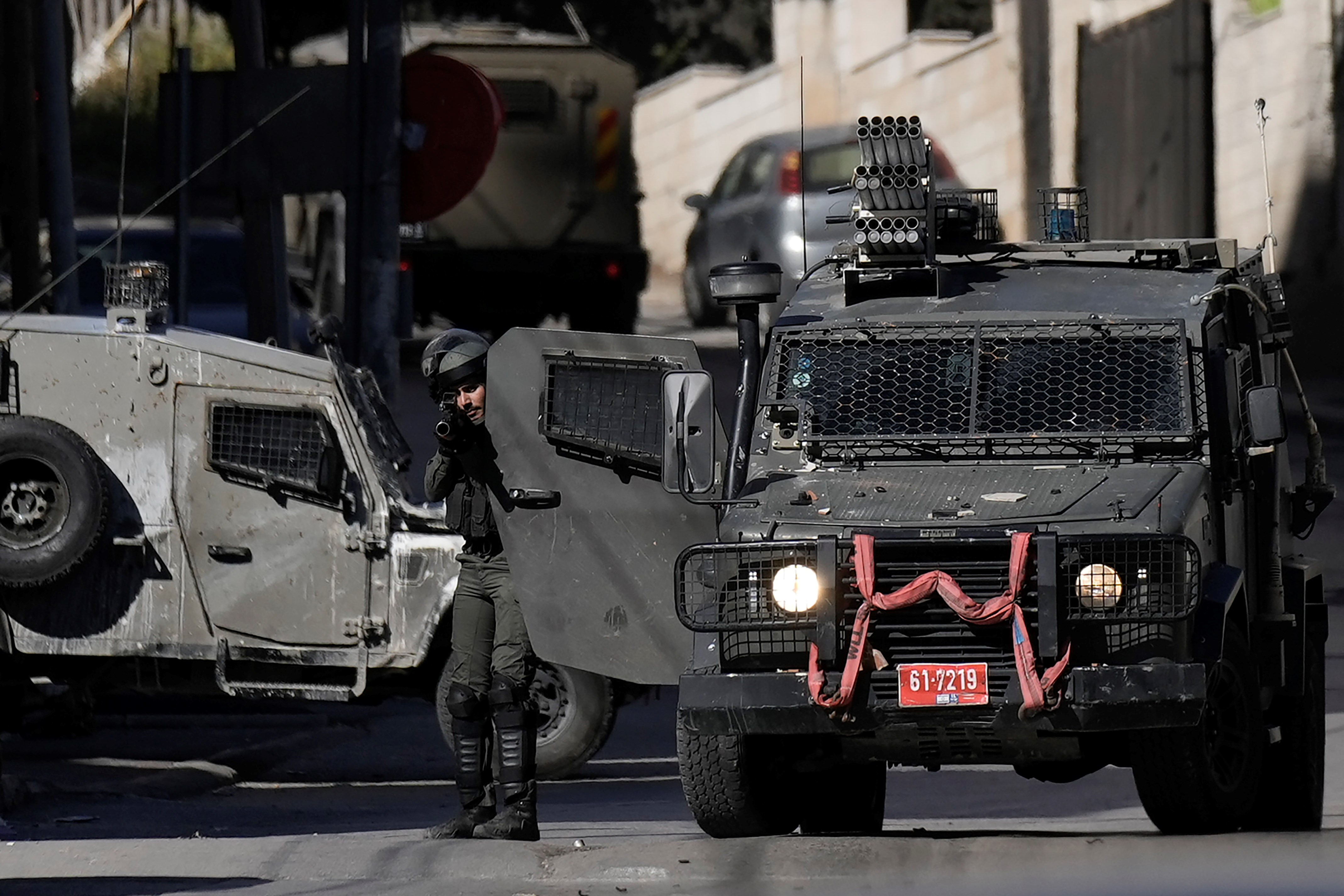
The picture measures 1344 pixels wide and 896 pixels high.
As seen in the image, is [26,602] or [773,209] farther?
[773,209]

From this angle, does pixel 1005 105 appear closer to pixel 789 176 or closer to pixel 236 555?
pixel 789 176

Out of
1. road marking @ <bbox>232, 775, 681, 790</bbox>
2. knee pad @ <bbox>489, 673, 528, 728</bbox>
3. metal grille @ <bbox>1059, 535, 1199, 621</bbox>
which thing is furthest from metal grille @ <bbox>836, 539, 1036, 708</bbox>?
road marking @ <bbox>232, 775, 681, 790</bbox>

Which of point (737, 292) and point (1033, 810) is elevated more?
point (737, 292)

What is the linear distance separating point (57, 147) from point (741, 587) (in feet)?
24.0

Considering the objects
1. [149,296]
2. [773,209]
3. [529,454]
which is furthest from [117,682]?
[773,209]

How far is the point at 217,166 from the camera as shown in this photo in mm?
13555

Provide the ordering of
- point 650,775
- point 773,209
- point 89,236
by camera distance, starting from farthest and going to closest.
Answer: point 773,209
point 89,236
point 650,775

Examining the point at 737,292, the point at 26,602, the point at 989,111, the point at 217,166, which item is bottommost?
the point at 26,602

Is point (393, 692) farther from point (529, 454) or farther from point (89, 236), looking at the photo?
point (89, 236)

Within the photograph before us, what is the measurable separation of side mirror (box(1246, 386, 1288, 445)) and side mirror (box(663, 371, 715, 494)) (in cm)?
177

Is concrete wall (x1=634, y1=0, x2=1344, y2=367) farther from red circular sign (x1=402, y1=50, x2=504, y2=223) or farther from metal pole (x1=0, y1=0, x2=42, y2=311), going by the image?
metal pole (x1=0, y1=0, x2=42, y2=311)

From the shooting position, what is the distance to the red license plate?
7828mm

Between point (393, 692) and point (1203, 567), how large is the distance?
447cm

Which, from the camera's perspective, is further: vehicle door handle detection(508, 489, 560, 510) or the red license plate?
vehicle door handle detection(508, 489, 560, 510)
